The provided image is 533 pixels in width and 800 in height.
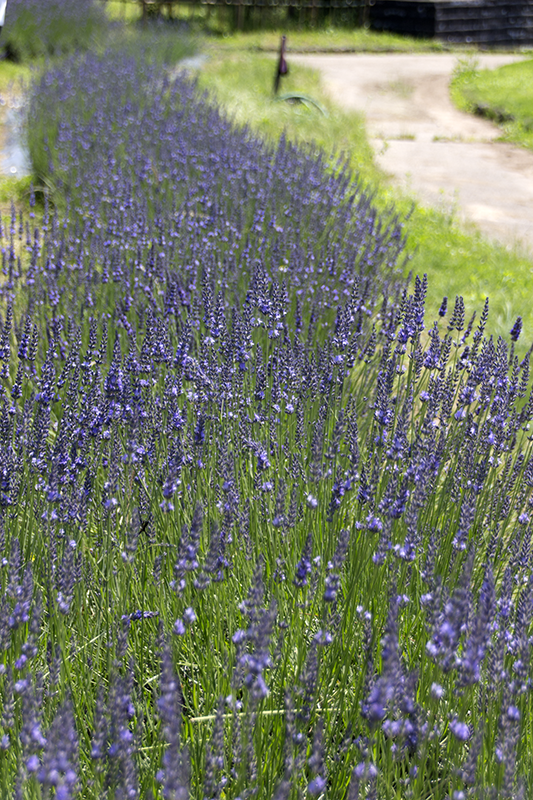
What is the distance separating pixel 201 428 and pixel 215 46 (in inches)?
648

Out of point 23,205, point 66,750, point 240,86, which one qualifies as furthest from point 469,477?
point 240,86

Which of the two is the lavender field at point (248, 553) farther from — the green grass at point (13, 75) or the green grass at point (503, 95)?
the green grass at point (503, 95)

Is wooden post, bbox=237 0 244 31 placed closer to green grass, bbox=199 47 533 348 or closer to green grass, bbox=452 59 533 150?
green grass, bbox=452 59 533 150

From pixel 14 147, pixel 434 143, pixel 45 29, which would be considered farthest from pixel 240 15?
pixel 14 147

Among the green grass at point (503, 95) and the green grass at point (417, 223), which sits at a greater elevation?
the green grass at point (503, 95)

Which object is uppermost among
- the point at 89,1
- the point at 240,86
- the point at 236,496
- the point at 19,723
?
the point at 89,1

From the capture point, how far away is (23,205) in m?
6.98

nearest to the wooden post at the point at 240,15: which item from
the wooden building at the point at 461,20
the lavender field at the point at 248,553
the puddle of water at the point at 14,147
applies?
the wooden building at the point at 461,20

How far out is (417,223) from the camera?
7.38 meters

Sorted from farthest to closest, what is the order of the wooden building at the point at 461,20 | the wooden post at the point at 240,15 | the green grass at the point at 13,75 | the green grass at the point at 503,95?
1. the wooden building at the point at 461,20
2. the wooden post at the point at 240,15
3. the green grass at the point at 503,95
4. the green grass at the point at 13,75

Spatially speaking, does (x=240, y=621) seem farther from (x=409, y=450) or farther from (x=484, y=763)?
(x=409, y=450)

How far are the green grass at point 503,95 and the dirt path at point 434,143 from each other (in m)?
0.27

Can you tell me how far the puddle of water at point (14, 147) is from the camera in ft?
25.4

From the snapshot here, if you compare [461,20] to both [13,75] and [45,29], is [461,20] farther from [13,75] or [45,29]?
[13,75]
